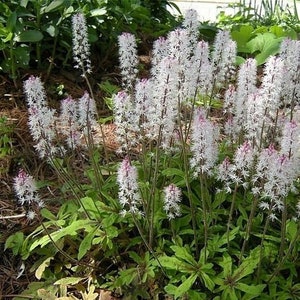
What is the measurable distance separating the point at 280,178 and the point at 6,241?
1.83 metres

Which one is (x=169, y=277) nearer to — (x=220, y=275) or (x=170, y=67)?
(x=220, y=275)

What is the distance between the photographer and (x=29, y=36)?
4363 mm

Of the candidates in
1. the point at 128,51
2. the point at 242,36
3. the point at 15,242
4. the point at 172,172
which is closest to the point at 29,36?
the point at 128,51

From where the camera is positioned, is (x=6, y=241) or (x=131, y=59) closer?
(x=131, y=59)

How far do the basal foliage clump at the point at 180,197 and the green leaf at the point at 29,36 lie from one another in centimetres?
136

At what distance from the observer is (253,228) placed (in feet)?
9.84

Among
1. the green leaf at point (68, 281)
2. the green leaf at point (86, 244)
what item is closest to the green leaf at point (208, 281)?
the green leaf at point (86, 244)

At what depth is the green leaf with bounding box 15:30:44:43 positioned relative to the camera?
4.34m

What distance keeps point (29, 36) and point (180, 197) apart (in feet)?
6.91

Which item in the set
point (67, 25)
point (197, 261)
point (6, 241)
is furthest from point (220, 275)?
point (67, 25)

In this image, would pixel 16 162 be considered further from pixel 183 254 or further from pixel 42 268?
pixel 183 254

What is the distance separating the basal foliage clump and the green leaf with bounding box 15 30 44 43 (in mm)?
1359

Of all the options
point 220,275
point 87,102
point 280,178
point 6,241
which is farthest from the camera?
point 6,241

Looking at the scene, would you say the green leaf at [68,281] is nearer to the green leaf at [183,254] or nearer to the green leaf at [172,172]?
the green leaf at [183,254]
